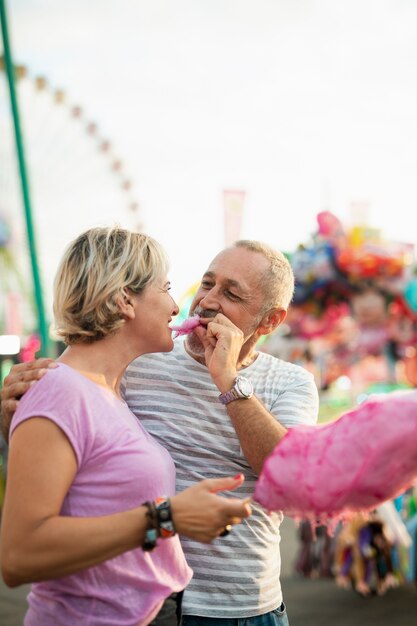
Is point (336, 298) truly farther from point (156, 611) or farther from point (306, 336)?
point (156, 611)

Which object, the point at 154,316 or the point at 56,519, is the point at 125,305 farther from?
the point at 56,519

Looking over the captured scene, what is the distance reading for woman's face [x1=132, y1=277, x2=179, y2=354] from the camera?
6.57ft

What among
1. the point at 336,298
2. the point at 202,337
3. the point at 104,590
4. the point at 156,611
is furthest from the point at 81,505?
the point at 336,298

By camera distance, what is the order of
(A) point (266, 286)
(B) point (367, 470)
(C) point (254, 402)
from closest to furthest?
(B) point (367, 470) → (C) point (254, 402) → (A) point (266, 286)


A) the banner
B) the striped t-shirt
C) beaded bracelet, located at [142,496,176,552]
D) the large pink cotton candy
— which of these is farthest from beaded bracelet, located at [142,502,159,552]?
the banner

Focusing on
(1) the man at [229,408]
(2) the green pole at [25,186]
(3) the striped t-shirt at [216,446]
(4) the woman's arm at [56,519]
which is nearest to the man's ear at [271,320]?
(1) the man at [229,408]

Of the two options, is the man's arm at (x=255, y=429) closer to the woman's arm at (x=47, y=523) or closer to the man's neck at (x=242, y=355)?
the man's neck at (x=242, y=355)

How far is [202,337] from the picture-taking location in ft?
7.73

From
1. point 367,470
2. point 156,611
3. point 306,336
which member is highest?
point 367,470

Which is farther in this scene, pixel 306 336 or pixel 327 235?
pixel 306 336

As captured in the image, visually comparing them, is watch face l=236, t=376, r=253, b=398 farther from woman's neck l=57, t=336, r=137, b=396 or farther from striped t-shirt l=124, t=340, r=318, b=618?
woman's neck l=57, t=336, r=137, b=396

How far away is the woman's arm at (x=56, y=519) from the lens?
1.63m

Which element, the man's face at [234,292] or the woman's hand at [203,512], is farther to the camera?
the man's face at [234,292]

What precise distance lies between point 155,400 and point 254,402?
0.35m
